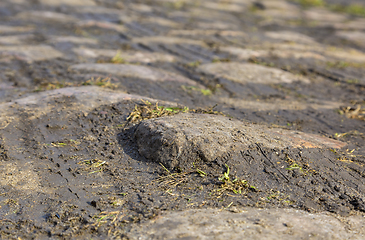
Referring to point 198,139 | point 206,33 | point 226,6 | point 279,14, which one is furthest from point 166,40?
point 279,14

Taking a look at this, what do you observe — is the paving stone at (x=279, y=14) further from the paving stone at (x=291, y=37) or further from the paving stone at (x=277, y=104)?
the paving stone at (x=277, y=104)

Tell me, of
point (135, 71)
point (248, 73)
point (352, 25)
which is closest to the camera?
point (135, 71)

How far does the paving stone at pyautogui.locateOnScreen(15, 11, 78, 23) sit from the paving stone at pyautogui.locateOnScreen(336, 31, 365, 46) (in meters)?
6.22

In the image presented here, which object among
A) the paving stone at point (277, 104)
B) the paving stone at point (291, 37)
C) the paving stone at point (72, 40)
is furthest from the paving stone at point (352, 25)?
the paving stone at point (72, 40)

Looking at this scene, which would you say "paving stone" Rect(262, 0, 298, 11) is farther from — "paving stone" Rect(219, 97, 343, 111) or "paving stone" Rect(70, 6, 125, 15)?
"paving stone" Rect(219, 97, 343, 111)

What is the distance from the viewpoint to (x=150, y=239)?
1800 millimetres

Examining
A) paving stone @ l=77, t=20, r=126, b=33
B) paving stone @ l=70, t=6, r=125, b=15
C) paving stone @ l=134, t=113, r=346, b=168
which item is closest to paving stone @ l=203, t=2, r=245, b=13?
paving stone @ l=70, t=6, r=125, b=15

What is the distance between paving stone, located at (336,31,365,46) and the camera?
24.2 ft

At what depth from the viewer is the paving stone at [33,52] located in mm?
4770

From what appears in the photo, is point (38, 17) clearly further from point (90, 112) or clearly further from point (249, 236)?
point (249, 236)

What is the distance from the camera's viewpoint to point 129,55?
5227mm

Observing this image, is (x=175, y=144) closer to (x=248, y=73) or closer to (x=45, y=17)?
(x=248, y=73)

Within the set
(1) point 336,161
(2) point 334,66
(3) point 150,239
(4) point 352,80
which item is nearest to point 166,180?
(3) point 150,239

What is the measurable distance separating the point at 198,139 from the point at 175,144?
18 cm
